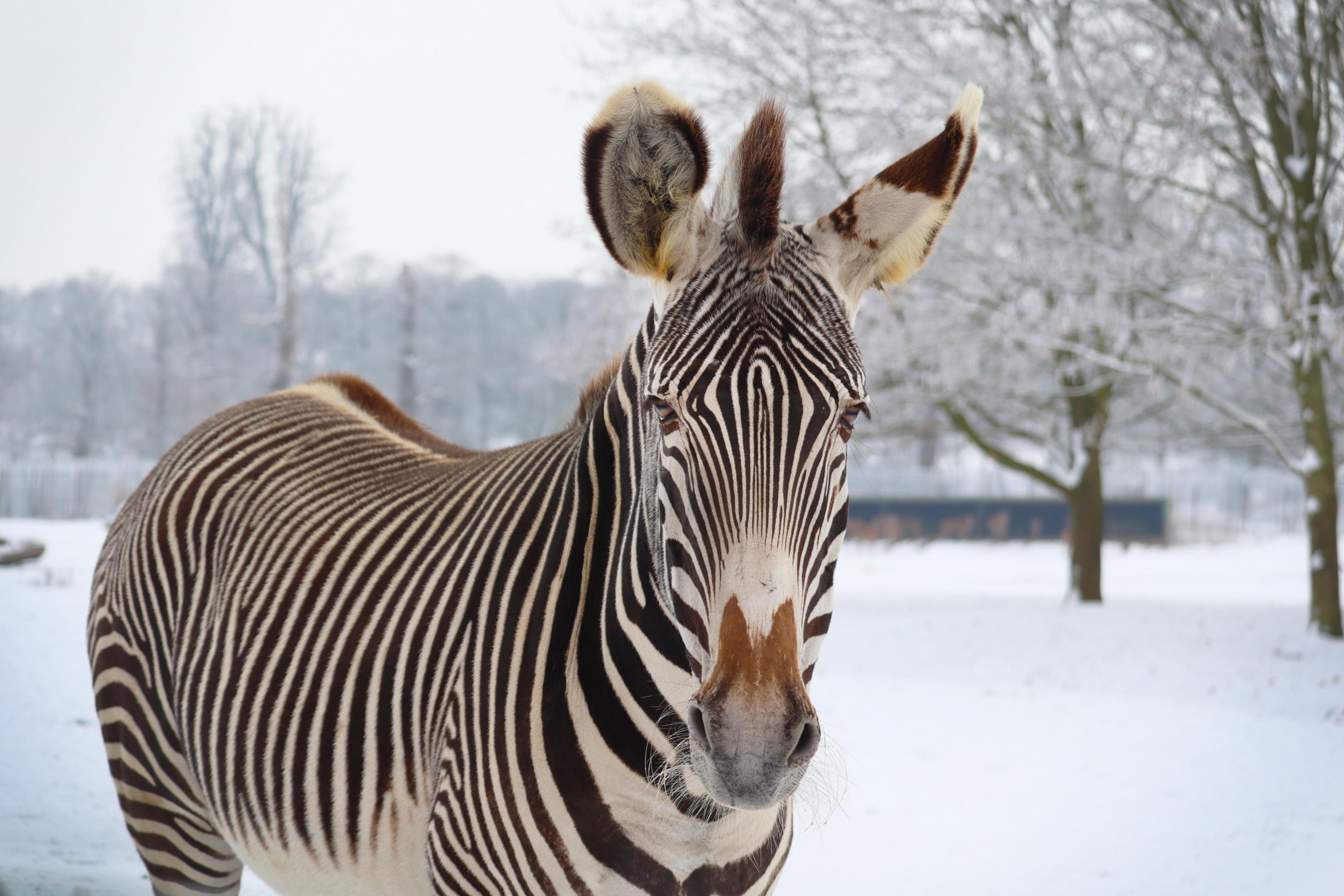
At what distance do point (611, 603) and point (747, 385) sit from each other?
1.54 feet

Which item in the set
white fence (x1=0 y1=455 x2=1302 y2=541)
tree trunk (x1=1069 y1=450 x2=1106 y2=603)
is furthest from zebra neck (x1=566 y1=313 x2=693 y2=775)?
white fence (x1=0 y1=455 x2=1302 y2=541)

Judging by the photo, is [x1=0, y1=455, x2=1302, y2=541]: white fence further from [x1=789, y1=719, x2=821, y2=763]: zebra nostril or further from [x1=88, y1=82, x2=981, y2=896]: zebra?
[x1=789, y1=719, x2=821, y2=763]: zebra nostril

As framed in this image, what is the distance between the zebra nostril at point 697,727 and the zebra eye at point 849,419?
1.50 feet

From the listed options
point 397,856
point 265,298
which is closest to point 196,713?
point 397,856

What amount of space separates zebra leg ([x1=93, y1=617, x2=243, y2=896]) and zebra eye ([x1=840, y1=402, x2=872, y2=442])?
1.94 metres

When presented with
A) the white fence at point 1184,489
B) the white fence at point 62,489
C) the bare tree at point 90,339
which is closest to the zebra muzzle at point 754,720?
the white fence at point 62,489

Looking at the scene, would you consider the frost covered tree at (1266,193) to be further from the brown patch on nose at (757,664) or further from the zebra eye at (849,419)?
the brown patch on nose at (757,664)

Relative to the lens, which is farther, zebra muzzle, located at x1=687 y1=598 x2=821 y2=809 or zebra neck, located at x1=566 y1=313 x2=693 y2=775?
zebra neck, located at x1=566 y1=313 x2=693 y2=775

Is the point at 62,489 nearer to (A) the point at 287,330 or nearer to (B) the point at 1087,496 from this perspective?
(A) the point at 287,330

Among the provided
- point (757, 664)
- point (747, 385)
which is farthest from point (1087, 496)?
point (757, 664)

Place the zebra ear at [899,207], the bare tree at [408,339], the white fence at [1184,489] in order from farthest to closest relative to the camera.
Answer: the white fence at [1184,489] → the bare tree at [408,339] → the zebra ear at [899,207]

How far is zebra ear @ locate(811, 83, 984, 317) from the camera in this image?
1.57 m

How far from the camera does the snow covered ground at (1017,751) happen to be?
4.25 meters

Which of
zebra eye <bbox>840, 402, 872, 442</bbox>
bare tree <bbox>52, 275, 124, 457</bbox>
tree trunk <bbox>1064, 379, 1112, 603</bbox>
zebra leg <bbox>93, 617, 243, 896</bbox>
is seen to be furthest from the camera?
bare tree <bbox>52, 275, 124, 457</bbox>
